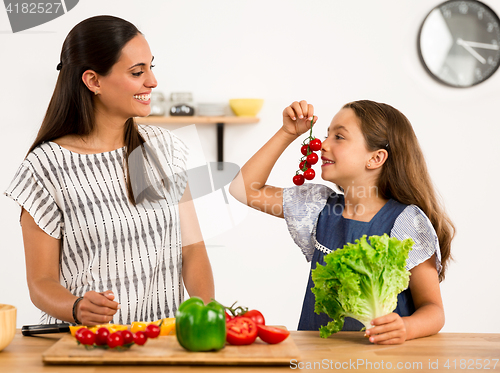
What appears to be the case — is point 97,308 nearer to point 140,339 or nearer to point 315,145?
point 140,339

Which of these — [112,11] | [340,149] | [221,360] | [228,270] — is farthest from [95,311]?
[112,11]

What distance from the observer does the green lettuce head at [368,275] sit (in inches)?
43.4

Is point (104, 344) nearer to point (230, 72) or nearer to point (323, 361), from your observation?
point (323, 361)

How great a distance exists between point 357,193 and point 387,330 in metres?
0.52

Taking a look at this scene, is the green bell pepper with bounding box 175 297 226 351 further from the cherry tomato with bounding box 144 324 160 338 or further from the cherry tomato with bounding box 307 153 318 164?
the cherry tomato with bounding box 307 153 318 164

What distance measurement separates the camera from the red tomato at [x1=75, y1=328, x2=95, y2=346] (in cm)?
97

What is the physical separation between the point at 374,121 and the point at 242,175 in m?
0.47

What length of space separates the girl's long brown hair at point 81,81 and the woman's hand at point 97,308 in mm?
412

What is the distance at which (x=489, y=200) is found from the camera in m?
3.20

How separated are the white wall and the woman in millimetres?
1609

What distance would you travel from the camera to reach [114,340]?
96 cm

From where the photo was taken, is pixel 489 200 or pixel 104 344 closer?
pixel 104 344

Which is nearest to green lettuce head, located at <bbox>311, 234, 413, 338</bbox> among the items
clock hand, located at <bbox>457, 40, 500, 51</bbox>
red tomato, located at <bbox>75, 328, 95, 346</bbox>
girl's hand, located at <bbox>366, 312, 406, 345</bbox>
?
girl's hand, located at <bbox>366, 312, 406, 345</bbox>

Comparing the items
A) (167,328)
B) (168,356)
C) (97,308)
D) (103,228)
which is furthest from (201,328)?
(103,228)
